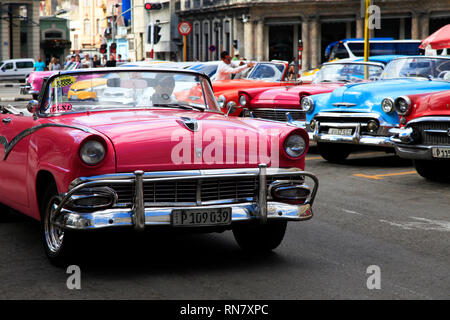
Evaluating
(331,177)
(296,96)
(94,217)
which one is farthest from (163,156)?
(296,96)

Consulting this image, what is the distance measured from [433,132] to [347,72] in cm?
516

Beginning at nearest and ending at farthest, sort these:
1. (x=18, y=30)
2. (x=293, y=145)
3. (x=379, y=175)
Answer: (x=293, y=145) → (x=379, y=175) → (x=18, y=30)

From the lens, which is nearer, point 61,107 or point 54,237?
point 54,237

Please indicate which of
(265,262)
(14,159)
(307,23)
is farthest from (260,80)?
(307,23)

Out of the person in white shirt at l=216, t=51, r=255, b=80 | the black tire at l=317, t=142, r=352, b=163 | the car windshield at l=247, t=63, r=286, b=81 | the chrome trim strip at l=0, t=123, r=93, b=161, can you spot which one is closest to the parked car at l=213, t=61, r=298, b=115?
the car windshield at l=247, t=63, r=286, b=81

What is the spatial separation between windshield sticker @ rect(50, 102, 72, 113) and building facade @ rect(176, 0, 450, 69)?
50216mm

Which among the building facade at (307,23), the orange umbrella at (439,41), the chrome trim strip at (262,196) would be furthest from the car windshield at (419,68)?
the building facade at (307,23)

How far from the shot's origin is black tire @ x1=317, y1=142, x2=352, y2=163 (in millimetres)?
13258

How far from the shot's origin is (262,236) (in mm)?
6484

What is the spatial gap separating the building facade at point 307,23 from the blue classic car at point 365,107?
42.7m

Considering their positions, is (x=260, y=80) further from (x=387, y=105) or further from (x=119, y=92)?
(x=119, y=92)

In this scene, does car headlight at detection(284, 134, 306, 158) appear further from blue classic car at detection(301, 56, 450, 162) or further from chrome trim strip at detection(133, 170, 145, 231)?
blue classic car at detection(301, 56, 450, 162)

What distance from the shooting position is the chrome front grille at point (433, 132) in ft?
34.0

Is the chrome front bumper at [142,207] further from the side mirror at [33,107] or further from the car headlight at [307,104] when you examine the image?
the car headlight at [307,104]
